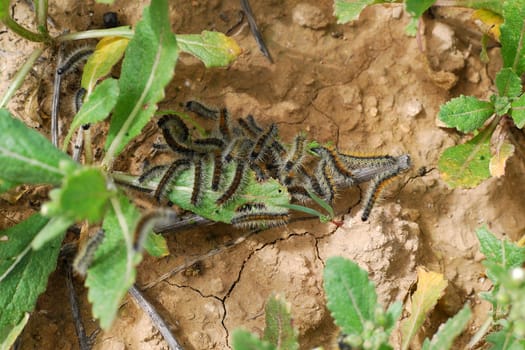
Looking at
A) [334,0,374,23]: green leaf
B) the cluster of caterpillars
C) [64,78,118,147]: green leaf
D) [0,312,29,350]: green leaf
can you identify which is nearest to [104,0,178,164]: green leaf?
[64,78,118,147]: green leaf

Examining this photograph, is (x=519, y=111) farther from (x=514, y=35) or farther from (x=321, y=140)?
(x=321, y=140)

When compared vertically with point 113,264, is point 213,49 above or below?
above

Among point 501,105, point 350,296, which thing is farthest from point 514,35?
point 350,296

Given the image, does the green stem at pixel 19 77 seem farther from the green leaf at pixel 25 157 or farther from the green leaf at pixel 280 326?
the green leaf at pixel 280 326

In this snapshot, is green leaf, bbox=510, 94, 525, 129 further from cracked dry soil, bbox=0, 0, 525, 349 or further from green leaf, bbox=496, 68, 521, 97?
cracked dry soil, bbox=0, 0, 525, 349

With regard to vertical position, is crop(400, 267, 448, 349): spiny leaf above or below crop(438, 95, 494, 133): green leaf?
below
